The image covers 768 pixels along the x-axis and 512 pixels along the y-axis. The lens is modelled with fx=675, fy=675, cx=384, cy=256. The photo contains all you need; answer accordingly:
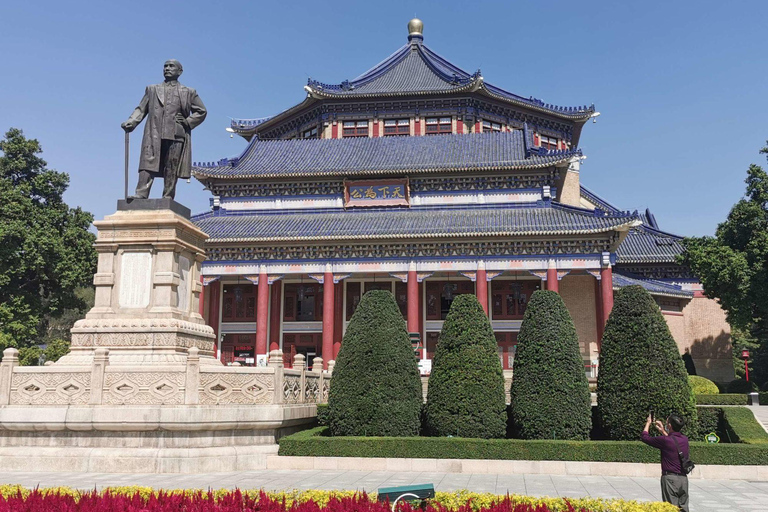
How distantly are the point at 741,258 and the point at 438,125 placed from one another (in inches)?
871

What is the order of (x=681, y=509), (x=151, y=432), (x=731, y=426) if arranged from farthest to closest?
(x=731, y=426) → (x=151, y=432) → (x=681, y=509)

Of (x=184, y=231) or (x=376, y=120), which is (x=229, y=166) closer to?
(x=376, y=120)

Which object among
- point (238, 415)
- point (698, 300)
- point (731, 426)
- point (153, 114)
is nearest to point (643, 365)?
point (731, 426)

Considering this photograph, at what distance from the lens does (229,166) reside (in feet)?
130

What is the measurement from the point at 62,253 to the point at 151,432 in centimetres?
2545

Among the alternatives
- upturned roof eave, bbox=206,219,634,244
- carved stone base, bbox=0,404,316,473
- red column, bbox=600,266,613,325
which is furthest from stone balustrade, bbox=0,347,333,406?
red column, bbox=600,266,613,325

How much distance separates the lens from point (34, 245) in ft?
110

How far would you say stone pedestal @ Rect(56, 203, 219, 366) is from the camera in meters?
12.6

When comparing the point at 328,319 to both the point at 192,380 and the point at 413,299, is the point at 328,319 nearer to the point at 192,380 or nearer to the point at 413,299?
the point at 413,299

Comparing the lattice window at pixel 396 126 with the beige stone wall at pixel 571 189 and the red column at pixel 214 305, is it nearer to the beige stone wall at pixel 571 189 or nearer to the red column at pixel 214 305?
the beige stone wall at pixel 571 189

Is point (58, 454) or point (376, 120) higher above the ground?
point (376, 120)

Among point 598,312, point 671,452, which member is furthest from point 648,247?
point 671,452

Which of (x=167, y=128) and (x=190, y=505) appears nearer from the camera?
(x=190, y=505)

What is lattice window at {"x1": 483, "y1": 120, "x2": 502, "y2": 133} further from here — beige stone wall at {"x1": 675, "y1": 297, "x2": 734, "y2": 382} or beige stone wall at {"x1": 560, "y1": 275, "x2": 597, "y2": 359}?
beige stone wall at {"x1": 675, "y1": 297, "x2": 734, "y2": 382}
